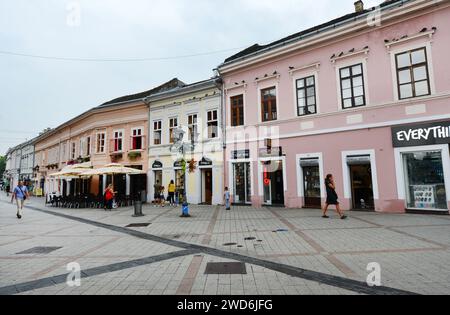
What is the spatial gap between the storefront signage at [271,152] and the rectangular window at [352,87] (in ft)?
13.9

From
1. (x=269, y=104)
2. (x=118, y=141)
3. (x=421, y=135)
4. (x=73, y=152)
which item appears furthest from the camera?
(x=73, y=152)

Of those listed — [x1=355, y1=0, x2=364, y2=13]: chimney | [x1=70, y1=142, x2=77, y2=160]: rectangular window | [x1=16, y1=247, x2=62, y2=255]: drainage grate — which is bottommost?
[x1=16, y1=247, x2=62, y2=255]: drainage grate

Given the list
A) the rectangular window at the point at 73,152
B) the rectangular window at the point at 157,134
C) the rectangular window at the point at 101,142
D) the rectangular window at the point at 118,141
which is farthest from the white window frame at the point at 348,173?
the rectangular window at the point at 73,152

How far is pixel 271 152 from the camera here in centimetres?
1631

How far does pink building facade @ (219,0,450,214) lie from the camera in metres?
11.7

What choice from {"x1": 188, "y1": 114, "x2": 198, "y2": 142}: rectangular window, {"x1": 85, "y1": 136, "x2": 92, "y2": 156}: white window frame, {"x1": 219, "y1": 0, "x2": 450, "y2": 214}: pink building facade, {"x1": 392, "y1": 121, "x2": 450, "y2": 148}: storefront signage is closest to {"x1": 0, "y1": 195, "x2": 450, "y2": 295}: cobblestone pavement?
{"x1": 219, "y1": 0, "x2": 450, "y2": 214}: pink building facade

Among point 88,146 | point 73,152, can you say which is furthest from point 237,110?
point 73,152

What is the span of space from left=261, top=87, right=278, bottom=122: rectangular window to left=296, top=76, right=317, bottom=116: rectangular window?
5.06 feet

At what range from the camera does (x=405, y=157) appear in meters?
12.4

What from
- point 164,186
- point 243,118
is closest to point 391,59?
point 243,118

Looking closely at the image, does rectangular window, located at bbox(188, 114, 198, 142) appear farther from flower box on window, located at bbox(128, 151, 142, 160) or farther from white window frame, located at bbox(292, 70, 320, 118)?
white window frame, located at bbox(292, 70, 320, 118)

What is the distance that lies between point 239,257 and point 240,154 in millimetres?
11751

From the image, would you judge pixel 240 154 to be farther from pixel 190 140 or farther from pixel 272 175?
pixel 190 140

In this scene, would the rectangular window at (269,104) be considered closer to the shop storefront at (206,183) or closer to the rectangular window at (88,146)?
the shop storefront at (206,183)
